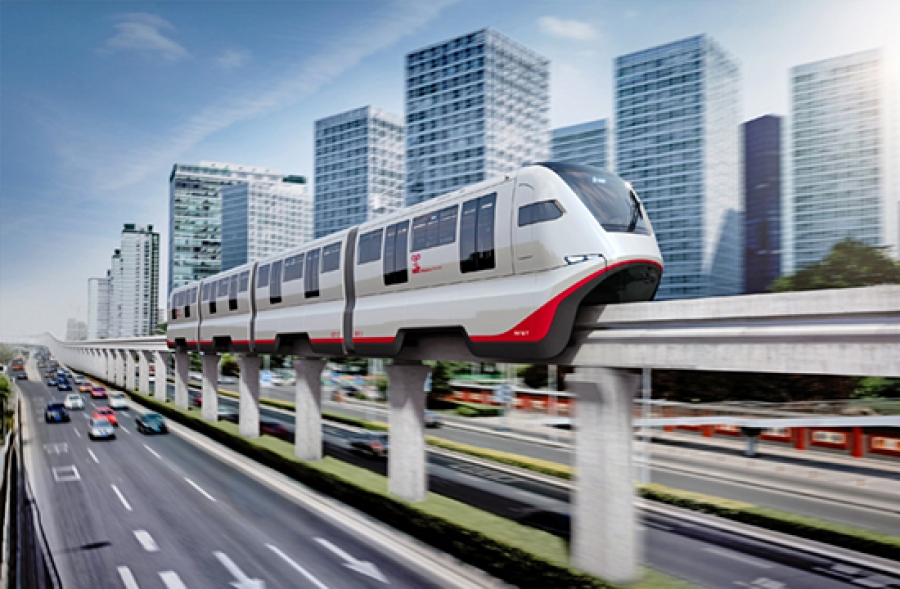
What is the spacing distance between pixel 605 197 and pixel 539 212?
1559 millimetres

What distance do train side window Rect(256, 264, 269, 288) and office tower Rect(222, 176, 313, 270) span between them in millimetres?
150083

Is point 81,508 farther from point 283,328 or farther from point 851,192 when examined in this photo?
point 851,192

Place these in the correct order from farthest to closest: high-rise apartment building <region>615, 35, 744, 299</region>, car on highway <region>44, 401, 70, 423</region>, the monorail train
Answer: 1. high-rise apartment building <region>615, 35, 744, 299</region>
2. car on highway <region>44, 401, 70, 423</region>
3. the monorail train

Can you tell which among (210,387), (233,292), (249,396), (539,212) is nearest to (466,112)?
(210,387)

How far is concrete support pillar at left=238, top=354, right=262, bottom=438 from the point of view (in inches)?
1326

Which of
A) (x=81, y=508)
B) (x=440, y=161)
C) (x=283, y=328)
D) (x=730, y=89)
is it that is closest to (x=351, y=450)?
(x=283, y=328)

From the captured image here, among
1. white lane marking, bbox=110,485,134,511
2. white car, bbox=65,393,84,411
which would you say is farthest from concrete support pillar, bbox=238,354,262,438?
white car, bbox=65,393,84,411

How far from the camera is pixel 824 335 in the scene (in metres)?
10.1

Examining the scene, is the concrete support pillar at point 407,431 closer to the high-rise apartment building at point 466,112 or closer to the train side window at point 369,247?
the train side window at point 369,247

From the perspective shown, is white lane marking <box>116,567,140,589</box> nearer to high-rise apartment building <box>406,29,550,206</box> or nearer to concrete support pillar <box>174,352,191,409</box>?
concrete support pillar <box>174,352,191,409</box>

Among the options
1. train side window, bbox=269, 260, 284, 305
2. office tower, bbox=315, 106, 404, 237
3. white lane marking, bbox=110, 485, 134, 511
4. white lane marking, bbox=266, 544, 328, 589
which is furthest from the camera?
office tower, bbox=315, 106, 404, 237

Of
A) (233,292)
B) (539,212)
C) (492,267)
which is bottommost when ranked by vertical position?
(492,267)

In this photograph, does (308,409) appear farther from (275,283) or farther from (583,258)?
Answer: (583,258)

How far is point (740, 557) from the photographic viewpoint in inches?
657
